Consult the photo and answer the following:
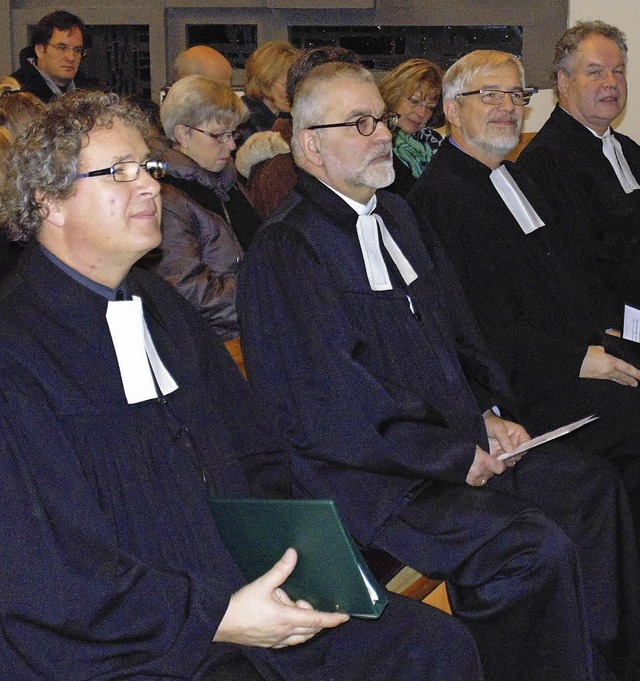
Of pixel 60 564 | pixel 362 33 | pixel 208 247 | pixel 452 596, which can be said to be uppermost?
pixel 362 33

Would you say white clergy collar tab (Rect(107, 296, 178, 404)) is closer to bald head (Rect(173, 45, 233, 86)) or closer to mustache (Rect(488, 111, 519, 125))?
mustache (Rect(488, 111, 519, 125))

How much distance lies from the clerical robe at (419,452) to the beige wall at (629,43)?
4.67m

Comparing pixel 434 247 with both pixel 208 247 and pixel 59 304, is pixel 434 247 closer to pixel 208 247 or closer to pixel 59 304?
pixel 208 247

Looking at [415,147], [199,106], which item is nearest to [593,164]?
[415,147]

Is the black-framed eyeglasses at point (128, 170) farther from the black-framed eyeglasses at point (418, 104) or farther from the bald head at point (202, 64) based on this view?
the bald head at point (202, 64)

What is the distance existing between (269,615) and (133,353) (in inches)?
26.4

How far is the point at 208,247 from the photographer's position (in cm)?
468

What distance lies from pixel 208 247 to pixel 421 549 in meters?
2.13

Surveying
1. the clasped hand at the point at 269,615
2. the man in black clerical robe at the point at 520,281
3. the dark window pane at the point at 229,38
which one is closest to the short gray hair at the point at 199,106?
the man in black clerical robe at the point at 520,281

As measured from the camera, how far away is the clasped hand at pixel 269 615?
89.7 inches

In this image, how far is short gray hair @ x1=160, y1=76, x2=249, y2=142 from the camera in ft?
16.0

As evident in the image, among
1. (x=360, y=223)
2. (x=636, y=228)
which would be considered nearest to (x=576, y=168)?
(x=636, y=228)

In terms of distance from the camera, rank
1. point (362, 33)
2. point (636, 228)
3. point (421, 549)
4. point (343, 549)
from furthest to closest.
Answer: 1. point (362, 33)
2. point (636, 228)
3. point (421, 549)
4. point (343, 549)

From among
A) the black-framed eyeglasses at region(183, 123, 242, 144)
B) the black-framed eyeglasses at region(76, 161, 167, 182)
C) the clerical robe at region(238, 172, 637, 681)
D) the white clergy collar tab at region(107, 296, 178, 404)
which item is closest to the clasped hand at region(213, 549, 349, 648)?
the white clergy collar tab at region(107, 296, 178, 404)
